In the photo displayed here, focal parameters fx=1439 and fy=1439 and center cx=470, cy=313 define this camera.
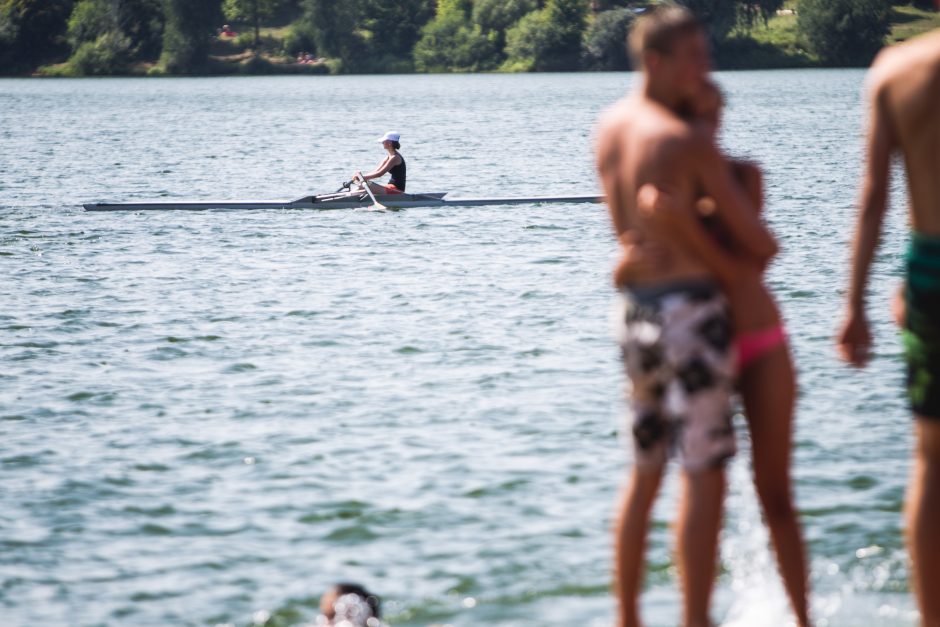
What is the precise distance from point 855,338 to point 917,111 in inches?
32.3

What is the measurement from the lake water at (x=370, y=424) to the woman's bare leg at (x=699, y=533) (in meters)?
1.25

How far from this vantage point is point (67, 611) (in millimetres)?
6719

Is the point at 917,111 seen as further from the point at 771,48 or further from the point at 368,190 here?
the point at 771,48

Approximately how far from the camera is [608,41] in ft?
395

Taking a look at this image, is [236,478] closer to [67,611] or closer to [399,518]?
[399,518]

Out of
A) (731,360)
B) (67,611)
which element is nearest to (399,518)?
(67,611)

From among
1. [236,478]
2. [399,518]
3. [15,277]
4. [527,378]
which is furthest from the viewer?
[15,277]

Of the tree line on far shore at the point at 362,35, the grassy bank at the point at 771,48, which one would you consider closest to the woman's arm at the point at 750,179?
the tree line on far shore at the point at 362,35

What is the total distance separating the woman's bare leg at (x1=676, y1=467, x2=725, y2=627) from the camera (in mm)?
4727

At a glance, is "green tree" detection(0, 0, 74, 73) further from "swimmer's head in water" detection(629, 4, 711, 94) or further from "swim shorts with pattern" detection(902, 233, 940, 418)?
"swim shorts with pattern" detection(902, 233, 940, 418)

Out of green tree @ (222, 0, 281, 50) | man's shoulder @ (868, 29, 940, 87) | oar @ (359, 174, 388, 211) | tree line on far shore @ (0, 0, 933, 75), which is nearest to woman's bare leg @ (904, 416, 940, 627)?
man's shoulder @ (868, 29, 940, 87)

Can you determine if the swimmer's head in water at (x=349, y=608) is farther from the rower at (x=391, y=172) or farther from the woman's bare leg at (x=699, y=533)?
the rower at (x=391, y=172)

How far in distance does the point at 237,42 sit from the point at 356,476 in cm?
13932

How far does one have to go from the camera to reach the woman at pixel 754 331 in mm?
4605
